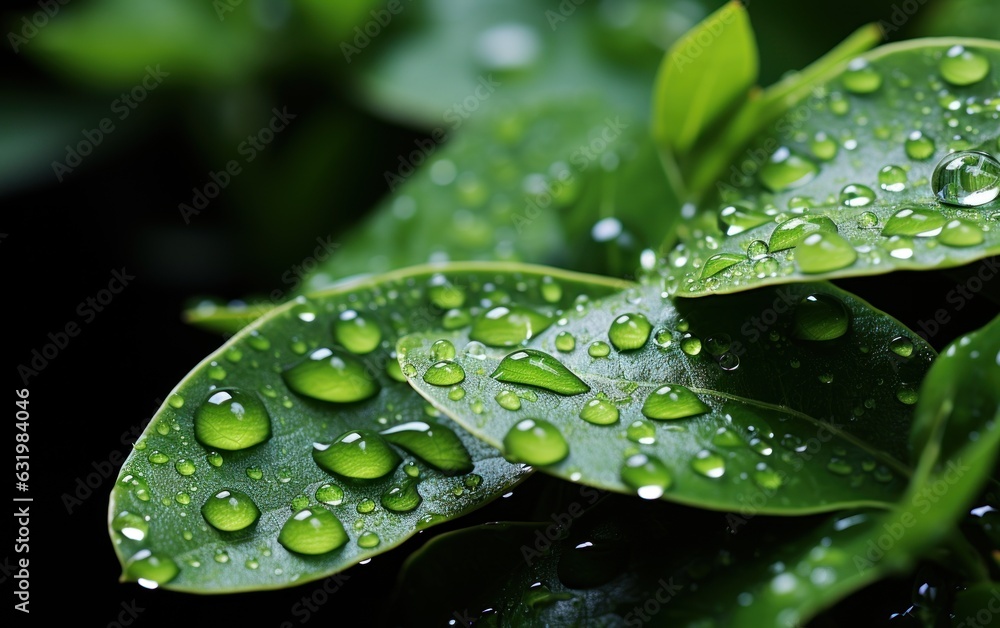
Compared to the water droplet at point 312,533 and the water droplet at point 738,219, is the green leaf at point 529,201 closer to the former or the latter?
the water droplet at point 738,219

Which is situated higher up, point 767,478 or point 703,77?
point 703,77

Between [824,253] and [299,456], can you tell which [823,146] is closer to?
[824,253]

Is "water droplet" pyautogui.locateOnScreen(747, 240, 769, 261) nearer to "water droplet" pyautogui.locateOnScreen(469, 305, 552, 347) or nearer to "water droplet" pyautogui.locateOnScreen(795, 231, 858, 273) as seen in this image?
"water droplet" pyautogui.locateOnScreen(795, 231, 858, 273)

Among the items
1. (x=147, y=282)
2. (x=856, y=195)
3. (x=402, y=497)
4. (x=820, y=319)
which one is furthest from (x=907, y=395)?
(x=147, y=282)

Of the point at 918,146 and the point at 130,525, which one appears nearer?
the point at 130,525

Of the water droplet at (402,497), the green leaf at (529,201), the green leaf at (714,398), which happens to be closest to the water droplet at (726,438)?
the green leaf at (714,398)

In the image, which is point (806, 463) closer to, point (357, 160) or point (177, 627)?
point (177, 627)

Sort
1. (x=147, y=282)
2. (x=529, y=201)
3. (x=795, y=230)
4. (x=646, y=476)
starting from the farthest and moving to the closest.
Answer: (x=147, y=282), (x=529, y=201), (x=795, y=230), (x=646, y=476)
